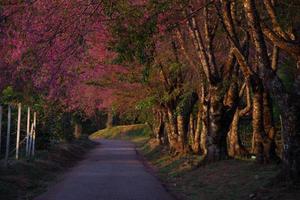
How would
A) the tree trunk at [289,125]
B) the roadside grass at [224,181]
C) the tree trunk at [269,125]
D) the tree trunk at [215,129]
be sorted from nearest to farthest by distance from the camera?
the tree trunk at [289,125] → the roadside grass at [224,181] → the tree trunk at [269,125] → the tree trunk at [215,129]

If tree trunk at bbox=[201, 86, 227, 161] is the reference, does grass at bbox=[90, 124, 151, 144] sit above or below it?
above

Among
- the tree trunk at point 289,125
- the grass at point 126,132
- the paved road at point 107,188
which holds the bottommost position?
the paved road at point 107,188

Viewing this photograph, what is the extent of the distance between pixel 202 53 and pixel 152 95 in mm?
11324

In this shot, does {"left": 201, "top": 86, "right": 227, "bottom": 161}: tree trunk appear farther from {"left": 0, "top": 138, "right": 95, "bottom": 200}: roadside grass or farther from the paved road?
{"left": 0, "top": 138, "right": 95, "bottom": 200}: roadside grass

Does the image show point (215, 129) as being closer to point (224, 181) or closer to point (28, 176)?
point (224, 181)

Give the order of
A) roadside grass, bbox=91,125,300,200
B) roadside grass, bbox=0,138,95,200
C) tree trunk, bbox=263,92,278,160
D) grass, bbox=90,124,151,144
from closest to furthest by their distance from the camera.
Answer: roadside grass, bbox=91,125,300,200 < roadside grass, bbox=0,138,95,200 < tree trunk, bbox=263,92,278,160 < grass, bbox=90,124,151,144

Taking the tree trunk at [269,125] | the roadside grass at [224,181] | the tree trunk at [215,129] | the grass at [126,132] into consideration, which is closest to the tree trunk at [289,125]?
the roadside grass at [224,181]

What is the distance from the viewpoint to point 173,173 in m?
24.2

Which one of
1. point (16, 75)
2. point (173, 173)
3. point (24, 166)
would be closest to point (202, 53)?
point (173, 173)

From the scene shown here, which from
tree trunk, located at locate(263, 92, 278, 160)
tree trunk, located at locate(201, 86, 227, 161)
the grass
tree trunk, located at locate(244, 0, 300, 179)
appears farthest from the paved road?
the grass

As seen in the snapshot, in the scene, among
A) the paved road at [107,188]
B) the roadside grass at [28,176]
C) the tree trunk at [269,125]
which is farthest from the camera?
the tree trunk at [269,125]

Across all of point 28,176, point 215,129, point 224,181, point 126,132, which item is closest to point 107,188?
point 224,181

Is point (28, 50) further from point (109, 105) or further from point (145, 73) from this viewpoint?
point (109, 105)

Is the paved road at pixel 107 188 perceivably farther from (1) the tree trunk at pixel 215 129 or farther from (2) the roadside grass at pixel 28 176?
(1) the tree trunk at pixel 215 129
